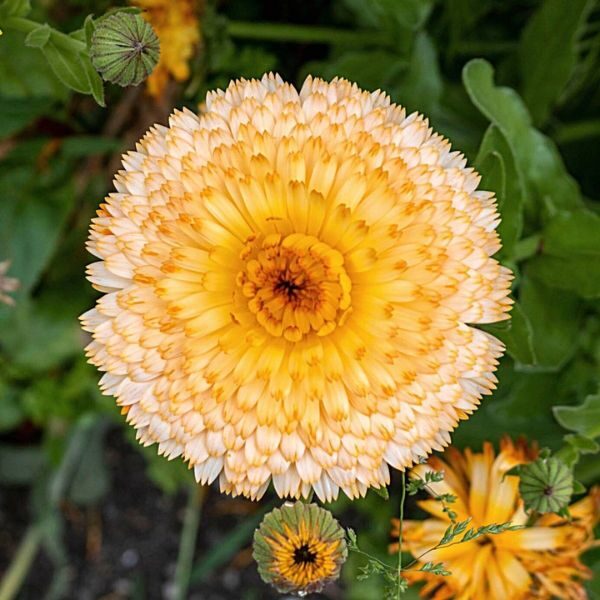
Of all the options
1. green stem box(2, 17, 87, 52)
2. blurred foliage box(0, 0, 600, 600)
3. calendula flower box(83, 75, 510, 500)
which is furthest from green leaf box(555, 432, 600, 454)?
green stem box(2, 17, 87, 52)

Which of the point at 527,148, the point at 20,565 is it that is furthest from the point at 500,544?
the point at 20,565

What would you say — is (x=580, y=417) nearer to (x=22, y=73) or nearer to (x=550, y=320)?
(x=550, y=320)

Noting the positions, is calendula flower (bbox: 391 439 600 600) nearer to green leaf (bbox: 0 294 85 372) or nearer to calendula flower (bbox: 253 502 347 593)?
calendula flower (bbox: 253 502 347 593)

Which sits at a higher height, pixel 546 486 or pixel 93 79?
pixel 93 79

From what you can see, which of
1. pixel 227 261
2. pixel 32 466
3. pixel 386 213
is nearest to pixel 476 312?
pixel 386 213

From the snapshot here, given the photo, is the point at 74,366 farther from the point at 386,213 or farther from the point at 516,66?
the point at 386,213

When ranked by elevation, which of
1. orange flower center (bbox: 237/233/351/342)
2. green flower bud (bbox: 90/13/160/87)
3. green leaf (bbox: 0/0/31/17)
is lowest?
orange flower center (bbox: 237/233/351/342)

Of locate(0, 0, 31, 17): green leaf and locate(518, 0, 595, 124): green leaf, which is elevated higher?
locate(518, 0, 595, 124): green leaf
